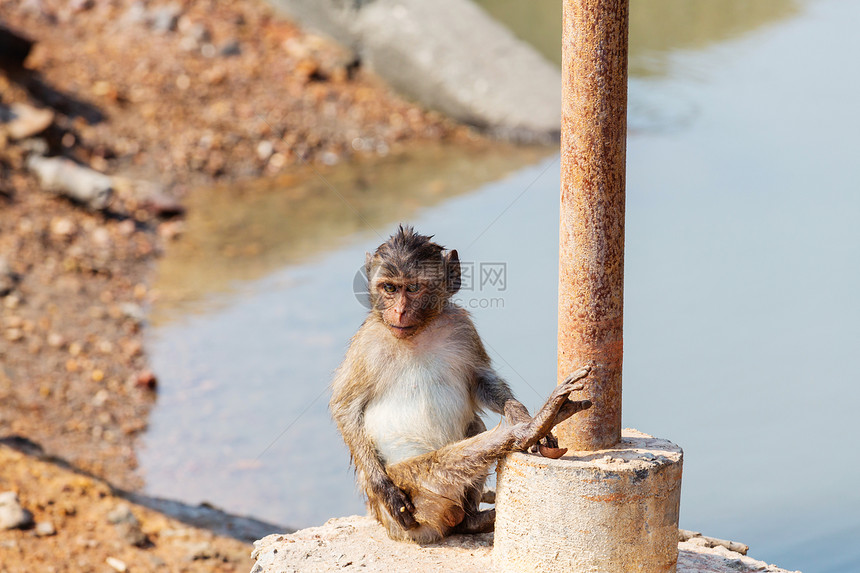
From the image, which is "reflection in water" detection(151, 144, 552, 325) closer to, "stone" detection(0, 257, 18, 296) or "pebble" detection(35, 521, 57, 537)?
"stone" detection(0, 257, 18, 296)

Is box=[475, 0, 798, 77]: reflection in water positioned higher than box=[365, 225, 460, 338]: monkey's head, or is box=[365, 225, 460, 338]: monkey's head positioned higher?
box=[475, 0, 798, 77]: reflection in water

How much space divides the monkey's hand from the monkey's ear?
987mm

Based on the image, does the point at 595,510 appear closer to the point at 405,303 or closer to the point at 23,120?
the point at 405,303

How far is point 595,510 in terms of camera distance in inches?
174

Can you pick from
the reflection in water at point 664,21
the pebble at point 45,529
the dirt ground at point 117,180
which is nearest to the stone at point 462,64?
the dirt ground at point 117,180

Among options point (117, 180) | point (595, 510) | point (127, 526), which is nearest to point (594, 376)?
point (595, 510)

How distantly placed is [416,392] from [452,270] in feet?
2.03

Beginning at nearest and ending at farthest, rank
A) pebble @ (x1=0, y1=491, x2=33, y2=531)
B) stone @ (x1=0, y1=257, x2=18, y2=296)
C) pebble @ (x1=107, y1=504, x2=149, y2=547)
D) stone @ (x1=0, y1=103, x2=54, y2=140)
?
pebble @ (x1=0, y1=491, x2=33, y2=531) < pebble @ (x1=107, y1=504, x2=149, y2=547) < stone @ (x1=0, y1=257, x2=18, y2=296) < stone @ (x1=0, y1=103, x2=54, y2=140)

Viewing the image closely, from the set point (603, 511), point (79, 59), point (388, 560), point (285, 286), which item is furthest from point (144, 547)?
point (79, 59)

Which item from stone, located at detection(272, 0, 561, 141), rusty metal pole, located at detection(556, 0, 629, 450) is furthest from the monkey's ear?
stone, located at detection(272, 0, 561, 141)

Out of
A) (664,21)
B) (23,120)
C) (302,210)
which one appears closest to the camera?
(23,120)

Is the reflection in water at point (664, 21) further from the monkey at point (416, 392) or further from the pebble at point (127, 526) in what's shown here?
the monkey at point (416, 392)

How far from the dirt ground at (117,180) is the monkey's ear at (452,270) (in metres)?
3.00

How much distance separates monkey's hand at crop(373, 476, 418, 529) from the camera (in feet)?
16.6
